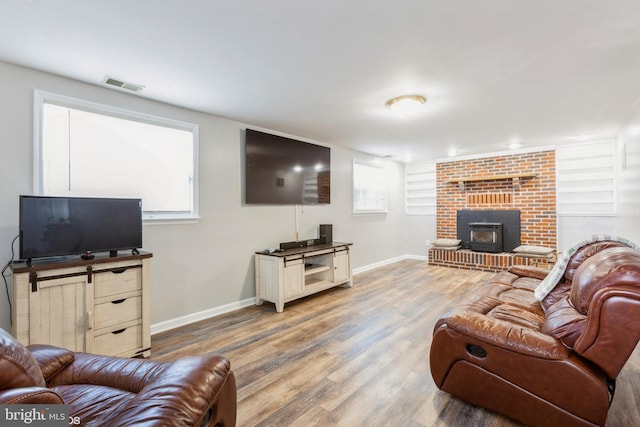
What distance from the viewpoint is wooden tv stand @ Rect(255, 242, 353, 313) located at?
11.6 feet

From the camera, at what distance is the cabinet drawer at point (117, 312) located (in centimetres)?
224

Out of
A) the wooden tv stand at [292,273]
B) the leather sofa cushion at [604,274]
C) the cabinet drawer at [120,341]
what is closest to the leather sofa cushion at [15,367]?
the cabinet drawer at [120,341]

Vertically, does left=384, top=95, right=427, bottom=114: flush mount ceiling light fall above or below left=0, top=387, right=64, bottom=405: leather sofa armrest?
above

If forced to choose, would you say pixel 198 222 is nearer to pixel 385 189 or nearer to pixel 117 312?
pixel 117 312

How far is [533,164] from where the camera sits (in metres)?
5.50

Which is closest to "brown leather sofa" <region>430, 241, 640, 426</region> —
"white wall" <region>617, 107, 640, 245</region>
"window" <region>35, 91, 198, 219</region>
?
"white wall" <region>617, 107, 640, 245</region>

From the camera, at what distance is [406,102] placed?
2.93m

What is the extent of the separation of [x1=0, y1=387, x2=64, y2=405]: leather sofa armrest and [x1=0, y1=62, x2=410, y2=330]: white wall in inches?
83.6

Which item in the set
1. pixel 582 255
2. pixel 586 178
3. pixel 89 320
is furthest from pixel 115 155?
pixel 586 178

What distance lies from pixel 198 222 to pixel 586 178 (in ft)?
20.5

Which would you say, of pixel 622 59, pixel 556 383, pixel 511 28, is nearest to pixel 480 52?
pixel 511 28

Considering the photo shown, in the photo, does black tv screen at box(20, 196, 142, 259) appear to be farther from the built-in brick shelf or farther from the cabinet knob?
the built-in brick shelf

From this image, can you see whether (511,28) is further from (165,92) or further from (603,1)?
(165,92)

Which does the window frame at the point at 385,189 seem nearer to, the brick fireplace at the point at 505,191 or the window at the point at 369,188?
the window at the point at 369,188
